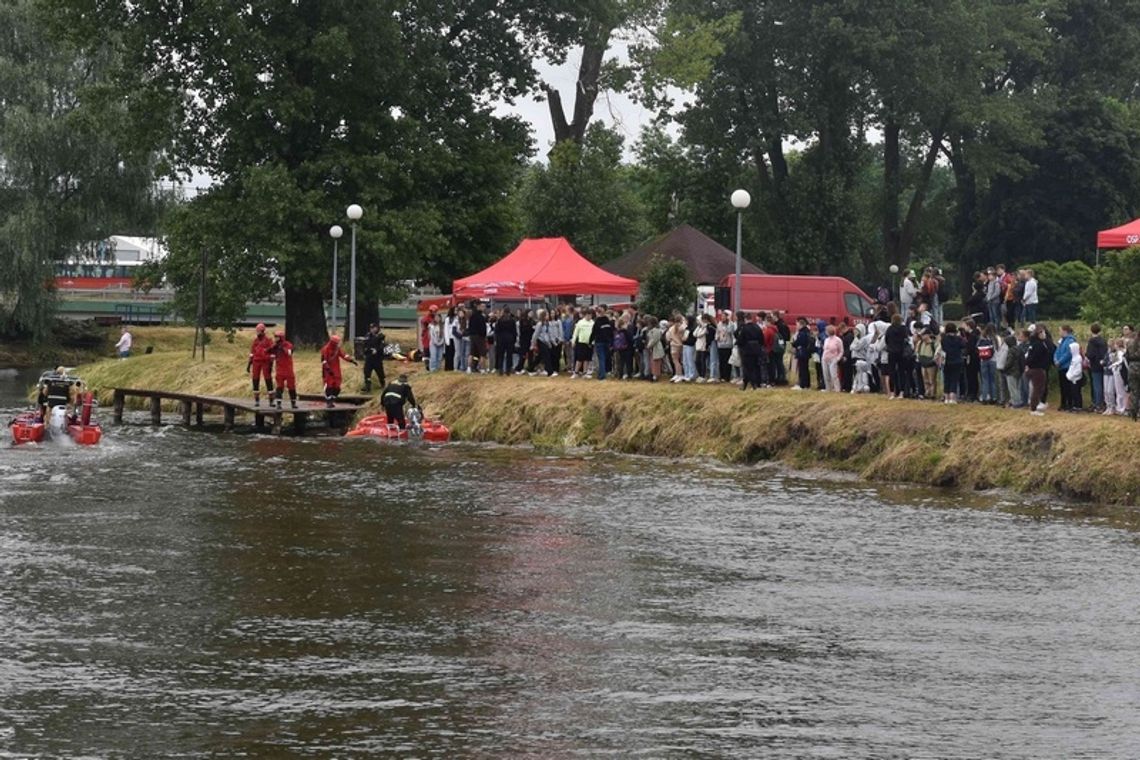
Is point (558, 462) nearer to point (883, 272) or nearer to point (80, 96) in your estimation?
point (80, 96)

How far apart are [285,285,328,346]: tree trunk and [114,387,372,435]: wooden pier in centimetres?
819

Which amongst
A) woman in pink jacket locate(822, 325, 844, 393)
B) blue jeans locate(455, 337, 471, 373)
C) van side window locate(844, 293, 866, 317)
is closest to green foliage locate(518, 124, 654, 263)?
van side window locate(844, 293, 866, 317)

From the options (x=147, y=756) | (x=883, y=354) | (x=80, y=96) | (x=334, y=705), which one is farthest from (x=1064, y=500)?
(x=80, y=96)

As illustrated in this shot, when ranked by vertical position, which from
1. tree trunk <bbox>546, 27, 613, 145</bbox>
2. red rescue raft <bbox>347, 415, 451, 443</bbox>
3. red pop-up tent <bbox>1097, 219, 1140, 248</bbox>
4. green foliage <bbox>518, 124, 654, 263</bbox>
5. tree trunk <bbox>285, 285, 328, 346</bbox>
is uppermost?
tree trunk <bbox>546, 27, 613, 145</bbox>

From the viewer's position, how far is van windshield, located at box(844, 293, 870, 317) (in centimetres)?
4869

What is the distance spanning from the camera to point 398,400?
39656 millimetres

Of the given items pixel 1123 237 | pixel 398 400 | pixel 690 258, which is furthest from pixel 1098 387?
pixel 690 258

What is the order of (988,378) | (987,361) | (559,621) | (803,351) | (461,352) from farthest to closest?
(461,352), (803,351), (988,378), (987,361), (559,621)

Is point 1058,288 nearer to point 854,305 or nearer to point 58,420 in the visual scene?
point 854,305

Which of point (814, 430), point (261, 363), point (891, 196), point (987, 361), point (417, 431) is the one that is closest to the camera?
point (987, 361)

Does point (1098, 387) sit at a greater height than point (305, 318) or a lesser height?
lesser

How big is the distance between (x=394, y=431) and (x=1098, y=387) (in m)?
15.5

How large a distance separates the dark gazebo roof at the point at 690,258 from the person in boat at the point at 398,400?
15.1 meters

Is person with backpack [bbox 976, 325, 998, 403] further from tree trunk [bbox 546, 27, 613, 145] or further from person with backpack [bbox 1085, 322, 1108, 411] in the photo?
tree trunk [bbox 546, 27, 613, 145]
